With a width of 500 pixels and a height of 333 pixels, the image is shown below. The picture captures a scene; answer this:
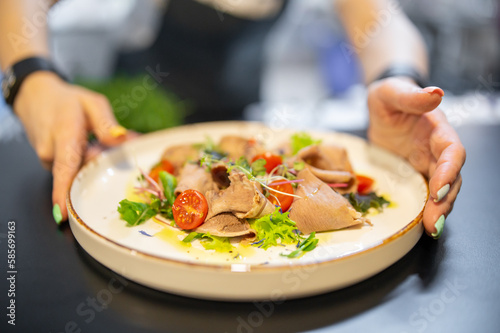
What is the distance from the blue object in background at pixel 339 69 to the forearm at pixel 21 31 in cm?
452

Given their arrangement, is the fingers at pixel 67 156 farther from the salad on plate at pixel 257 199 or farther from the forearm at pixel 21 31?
the forearm at pixel 21 31

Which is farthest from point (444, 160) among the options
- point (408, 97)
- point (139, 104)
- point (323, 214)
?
point (139, 104)

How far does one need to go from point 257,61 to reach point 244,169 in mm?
1997

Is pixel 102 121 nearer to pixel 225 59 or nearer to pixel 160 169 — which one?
pixel 160 169

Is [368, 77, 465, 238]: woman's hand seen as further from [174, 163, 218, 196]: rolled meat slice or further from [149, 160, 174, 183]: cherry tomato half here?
[149, 160, 174, 183]: cherry tomato half

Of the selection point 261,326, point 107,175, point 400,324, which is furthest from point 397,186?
point 107,175

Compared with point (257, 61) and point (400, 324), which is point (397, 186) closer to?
point (400, 324)

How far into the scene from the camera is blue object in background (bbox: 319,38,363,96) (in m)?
6.27

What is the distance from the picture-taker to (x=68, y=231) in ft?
5.30

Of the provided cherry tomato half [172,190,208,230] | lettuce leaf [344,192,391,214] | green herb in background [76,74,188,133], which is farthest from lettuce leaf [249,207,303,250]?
green herb in background [76,74,188,133]

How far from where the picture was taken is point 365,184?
1.83m

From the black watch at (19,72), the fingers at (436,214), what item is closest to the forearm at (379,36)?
the fingers at (436,214)

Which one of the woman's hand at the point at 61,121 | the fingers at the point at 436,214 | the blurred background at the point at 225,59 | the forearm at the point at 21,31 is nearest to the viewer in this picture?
the fingers at the point at 436,214

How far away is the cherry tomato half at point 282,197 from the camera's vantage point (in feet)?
5.09
